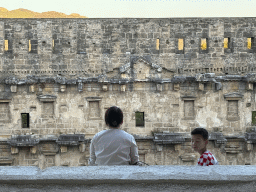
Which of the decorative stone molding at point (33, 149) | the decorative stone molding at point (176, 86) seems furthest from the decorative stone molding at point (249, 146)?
the decorative stone molding at point (33, 149)

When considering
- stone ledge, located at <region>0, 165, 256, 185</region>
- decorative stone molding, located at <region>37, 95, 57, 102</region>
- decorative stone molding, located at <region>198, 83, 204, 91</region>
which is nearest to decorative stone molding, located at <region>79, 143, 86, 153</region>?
decorative stone molding, located at <region>37, 95, 57, 102</region>

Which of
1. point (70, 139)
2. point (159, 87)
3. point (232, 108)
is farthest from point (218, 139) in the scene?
point (70, 139)

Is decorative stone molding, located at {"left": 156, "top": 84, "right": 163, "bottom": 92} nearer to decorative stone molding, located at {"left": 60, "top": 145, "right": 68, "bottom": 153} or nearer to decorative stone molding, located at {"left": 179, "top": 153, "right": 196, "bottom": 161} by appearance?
decorative stone molding, located at {"left": 179, "top": 153, "right": 196, "bottom": 161}

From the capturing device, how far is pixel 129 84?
13297mm

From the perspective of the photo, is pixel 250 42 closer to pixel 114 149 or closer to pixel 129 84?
pixel 129 84

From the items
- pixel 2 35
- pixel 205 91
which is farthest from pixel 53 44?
pixel 205 91

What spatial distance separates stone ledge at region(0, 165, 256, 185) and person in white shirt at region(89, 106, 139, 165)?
122 cm

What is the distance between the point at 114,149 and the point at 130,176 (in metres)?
1.40

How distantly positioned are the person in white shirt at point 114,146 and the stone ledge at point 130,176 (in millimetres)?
1222

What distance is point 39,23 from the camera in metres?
13.0

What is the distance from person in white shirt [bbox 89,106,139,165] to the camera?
439 cm

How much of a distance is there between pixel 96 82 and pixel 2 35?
14.1 ft

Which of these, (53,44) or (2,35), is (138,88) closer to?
(53,44)

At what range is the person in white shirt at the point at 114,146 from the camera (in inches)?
173
